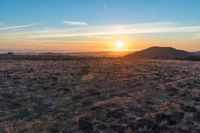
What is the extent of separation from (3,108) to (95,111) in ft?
16.7

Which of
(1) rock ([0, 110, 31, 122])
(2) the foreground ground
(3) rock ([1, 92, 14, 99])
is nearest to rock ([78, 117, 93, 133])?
(2) the foreground ground

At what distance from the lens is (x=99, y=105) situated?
645 inches

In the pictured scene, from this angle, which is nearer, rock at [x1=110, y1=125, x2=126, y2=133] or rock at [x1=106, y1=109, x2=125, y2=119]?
rock at [x1=110, y1=125, x2=126, y2=133]

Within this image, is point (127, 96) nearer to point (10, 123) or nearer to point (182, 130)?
point (182, 130)

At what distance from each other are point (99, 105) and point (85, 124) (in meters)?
2.66

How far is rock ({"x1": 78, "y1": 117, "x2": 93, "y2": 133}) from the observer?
13.4 m

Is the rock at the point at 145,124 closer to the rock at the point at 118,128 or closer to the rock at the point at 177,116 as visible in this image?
the rock at the point at 118,128

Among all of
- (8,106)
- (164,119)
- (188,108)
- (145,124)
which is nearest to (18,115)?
(8,106)

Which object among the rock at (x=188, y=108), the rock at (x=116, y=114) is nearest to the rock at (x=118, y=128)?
the rock at (x=116, y=114)

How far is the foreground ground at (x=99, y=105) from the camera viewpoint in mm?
13641

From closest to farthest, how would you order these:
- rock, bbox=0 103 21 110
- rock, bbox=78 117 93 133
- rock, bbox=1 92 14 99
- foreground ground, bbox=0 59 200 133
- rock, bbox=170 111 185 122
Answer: rock, bbox=78 117 93 133 < foreground ground, bbox=0 59 200 133 < rock, bbox=170 111 185 122 < rock, bbox=0 103 21 110 < rock, bbox=1 92 14 99

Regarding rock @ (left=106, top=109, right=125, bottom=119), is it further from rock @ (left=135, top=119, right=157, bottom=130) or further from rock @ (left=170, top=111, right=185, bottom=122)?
rock @ (left=170, top=111, right=185, bottom=122)

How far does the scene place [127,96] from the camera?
1856 cm

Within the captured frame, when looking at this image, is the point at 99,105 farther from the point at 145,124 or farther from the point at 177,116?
the point at 177,116
